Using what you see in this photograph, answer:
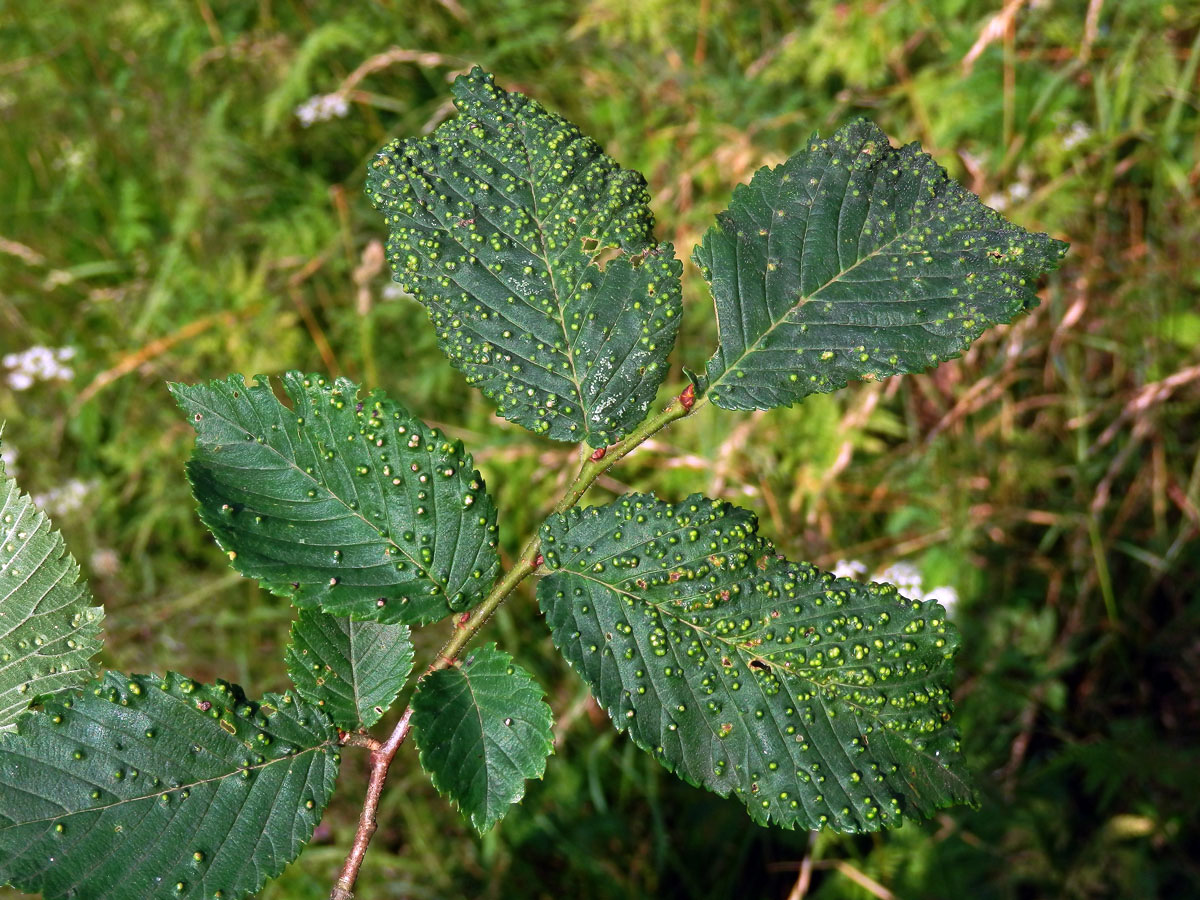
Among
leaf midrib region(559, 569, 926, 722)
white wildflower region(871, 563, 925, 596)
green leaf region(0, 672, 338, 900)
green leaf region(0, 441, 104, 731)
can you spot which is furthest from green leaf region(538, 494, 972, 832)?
white wildflower region(871, 563, 925, 596)

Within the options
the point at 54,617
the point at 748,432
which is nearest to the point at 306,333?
the point at 748,432

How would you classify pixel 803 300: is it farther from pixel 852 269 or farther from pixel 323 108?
pixel 323 108

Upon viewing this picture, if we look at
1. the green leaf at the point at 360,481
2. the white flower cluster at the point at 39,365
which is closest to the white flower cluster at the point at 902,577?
the green leaf at the point at 360,481

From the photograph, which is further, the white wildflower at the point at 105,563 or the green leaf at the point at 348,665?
the white wildflower at the point at 105,563

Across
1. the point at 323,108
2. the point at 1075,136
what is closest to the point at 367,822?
the point at 1075,136

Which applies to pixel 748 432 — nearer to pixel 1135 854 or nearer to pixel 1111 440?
pixel 1111 440

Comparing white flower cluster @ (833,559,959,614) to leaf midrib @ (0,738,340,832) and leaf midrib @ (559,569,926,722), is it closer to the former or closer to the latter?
leaf midrib @ (559,569,926,722)

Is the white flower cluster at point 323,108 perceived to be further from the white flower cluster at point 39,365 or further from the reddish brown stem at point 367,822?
the reddish brown stem at point 367,822
